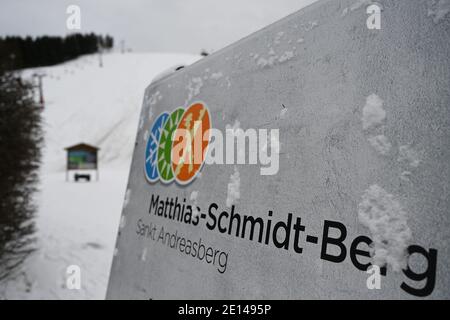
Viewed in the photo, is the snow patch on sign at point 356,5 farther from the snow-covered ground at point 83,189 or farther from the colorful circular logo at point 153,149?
the snow-covered ground at point 83,189

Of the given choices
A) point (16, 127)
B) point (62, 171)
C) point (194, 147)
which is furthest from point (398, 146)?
point (62, 171)

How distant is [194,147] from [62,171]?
1884 cm

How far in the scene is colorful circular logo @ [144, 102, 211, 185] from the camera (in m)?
1.51

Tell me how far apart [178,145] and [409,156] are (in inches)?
47.3

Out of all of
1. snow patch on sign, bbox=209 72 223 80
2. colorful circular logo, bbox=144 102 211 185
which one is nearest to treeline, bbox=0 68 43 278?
colorful circular logo, bbox=144 102 211 185

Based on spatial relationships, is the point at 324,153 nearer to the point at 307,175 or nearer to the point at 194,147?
the point at 307,175

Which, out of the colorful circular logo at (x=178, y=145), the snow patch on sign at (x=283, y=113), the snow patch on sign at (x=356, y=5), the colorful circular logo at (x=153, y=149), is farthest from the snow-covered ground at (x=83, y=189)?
the snow patch on sign at (x=356, y=5)

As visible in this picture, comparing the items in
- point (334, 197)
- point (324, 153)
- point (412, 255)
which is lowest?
point (412, 255)

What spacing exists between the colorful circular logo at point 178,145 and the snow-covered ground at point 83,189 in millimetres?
3114

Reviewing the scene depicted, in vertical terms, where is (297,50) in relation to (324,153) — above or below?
above

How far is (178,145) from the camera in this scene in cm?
166

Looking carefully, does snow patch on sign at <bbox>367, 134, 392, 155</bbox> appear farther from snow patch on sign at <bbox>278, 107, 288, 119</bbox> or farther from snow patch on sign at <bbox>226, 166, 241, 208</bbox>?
snow patch on sign at <bbox>226, 166, 241, 208</bbox>

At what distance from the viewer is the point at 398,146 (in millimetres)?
763

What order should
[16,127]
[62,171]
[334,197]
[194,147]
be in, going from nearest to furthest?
[334,197] → [194,147] → [16,127] → [62,171]
